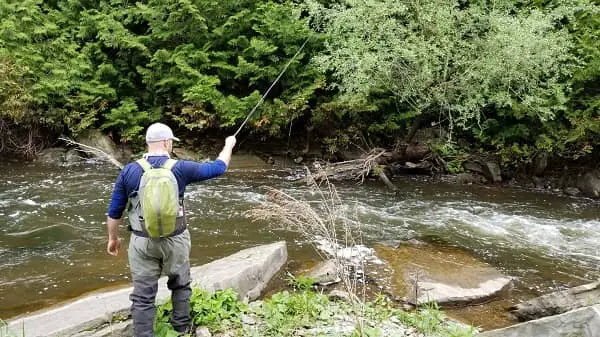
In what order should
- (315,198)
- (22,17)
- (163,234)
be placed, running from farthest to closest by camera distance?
(22,17)
(315,198)
(163,234)

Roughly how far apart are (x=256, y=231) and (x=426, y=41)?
5.93 m

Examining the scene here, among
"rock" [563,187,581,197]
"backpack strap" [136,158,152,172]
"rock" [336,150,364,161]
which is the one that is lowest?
"rock" [563,187,581,197]

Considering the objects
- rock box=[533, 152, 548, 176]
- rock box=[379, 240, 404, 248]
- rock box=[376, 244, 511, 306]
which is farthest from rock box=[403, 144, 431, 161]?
rock box=[376, 244, 511, 306]

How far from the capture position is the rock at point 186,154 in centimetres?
1470

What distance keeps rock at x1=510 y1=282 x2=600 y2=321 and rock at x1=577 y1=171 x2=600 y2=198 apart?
25.3ft

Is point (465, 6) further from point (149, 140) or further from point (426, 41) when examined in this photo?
point (149, 140)

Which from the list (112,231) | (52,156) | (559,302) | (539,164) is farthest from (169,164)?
(539,164)

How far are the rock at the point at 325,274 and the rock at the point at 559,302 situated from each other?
217 cm

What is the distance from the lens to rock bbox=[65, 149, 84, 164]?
1429 centimetres

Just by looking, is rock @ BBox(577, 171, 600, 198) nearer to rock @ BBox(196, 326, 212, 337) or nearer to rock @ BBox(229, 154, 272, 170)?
rock @ BBox(229, 154, 272, 170)

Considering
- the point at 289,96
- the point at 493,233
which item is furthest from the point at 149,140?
the point at 289,96

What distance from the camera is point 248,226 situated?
911 cm

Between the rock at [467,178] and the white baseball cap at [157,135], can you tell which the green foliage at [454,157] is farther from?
the white baseball cap at [157,135]

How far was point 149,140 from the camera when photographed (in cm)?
395
